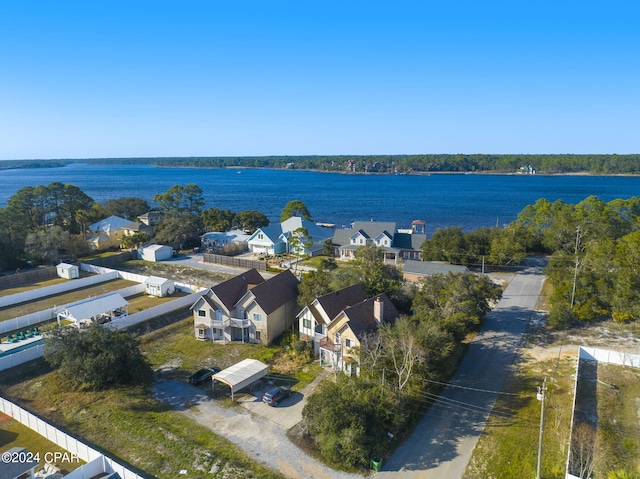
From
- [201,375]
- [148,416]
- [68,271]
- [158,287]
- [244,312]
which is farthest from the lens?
[68,271]

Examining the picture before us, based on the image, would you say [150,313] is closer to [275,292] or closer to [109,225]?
[275,292]

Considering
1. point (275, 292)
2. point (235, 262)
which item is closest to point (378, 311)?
point (275, 292)

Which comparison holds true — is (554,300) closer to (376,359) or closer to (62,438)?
(376,359)

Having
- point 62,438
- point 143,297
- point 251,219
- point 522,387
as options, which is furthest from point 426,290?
point 251,219

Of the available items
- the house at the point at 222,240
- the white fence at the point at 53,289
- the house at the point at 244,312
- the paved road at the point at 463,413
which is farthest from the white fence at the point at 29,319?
the paved road at the point at 463,413

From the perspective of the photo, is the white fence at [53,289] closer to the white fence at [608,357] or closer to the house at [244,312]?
the house at [244,312]

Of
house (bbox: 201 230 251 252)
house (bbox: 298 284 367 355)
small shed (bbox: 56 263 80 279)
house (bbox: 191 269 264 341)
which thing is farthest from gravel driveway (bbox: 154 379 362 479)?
house (bbox: 201 230 251 252)
